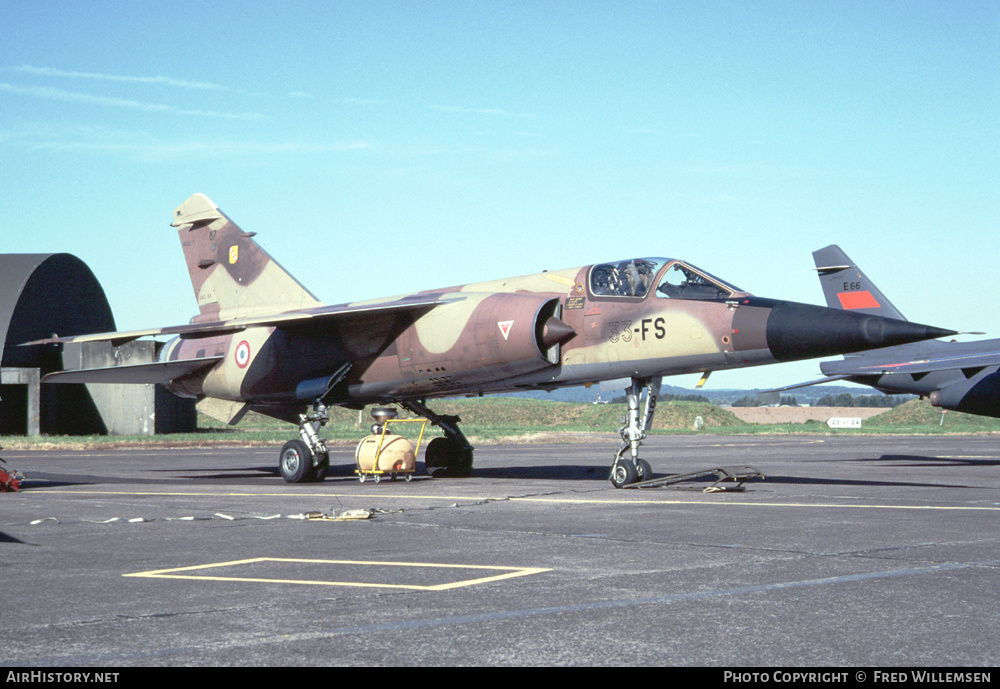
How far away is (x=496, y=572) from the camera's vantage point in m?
7.53

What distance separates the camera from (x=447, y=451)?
2069cm

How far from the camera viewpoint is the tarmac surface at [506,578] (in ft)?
16.5

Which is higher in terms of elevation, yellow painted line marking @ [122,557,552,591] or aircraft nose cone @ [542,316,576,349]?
aircraft nose cone @ [542,316,576,349]

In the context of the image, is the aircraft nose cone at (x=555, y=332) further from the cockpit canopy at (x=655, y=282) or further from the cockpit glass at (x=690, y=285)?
the cockpit glass at (x=690, y=285)

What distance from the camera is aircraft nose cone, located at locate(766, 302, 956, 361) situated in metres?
13.6

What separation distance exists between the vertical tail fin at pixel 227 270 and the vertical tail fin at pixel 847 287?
1624 centimetres

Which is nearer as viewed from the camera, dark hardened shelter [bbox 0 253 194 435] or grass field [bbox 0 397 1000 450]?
dark hardened shelter [bbox 0 253 194 435]

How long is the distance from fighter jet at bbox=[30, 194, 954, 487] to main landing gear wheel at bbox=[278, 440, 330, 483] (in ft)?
0.09

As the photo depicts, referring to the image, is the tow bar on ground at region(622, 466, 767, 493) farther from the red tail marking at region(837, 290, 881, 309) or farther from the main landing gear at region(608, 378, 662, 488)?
the red tail marking at region(837, 290, 881, 309)

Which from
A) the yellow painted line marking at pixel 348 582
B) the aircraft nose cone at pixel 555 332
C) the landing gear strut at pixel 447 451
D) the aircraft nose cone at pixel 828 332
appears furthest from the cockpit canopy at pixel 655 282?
the yellow painted line marking at pixel 348 582

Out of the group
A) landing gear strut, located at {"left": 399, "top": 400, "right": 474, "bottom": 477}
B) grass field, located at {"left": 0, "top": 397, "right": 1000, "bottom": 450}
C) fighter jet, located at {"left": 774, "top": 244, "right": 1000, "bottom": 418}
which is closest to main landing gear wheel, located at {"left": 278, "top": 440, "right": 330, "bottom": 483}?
landing gear strut, located at {"left": 399, "top": 400, "right": 474, "bottom": 477}

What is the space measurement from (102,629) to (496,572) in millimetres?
2935

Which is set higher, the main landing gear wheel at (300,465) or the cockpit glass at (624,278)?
the cockpit glass at (624,278)

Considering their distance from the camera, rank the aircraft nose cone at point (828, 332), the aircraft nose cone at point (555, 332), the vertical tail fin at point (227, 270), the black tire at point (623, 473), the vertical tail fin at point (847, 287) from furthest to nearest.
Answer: the vertical tail fin at point (847, 287), the vertical tail fin at point (227, 270), the aircraft nose cone at point (555, 332), the black tire at point (623, 473), the aircraft nose cone at point (828, 332)
